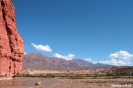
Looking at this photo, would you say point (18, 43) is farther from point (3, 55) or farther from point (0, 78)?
point (0, 78)

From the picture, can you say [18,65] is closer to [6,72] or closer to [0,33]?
[6,72]

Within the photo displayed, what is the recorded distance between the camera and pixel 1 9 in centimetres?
5484

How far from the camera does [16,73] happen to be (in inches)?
2562

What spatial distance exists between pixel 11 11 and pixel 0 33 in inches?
533

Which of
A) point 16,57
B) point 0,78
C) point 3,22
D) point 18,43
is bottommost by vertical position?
point 0,78

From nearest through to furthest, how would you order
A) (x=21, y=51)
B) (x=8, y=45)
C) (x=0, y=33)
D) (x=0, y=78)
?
(x=0, y=78) → (x=0, y=33) → (x=8, y=45) → (x=21, y=51)

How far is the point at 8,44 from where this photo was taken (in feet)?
193

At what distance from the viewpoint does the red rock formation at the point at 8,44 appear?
171ft

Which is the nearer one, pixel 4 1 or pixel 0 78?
pixel 0 78

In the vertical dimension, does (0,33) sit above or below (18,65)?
above

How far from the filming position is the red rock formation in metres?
52.0

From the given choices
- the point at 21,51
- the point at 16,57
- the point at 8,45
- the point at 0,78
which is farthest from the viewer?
the point at 21,51

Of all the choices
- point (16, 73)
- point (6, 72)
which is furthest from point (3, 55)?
point (16, 73)

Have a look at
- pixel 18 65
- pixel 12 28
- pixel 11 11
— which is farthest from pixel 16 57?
pixel 11 11
